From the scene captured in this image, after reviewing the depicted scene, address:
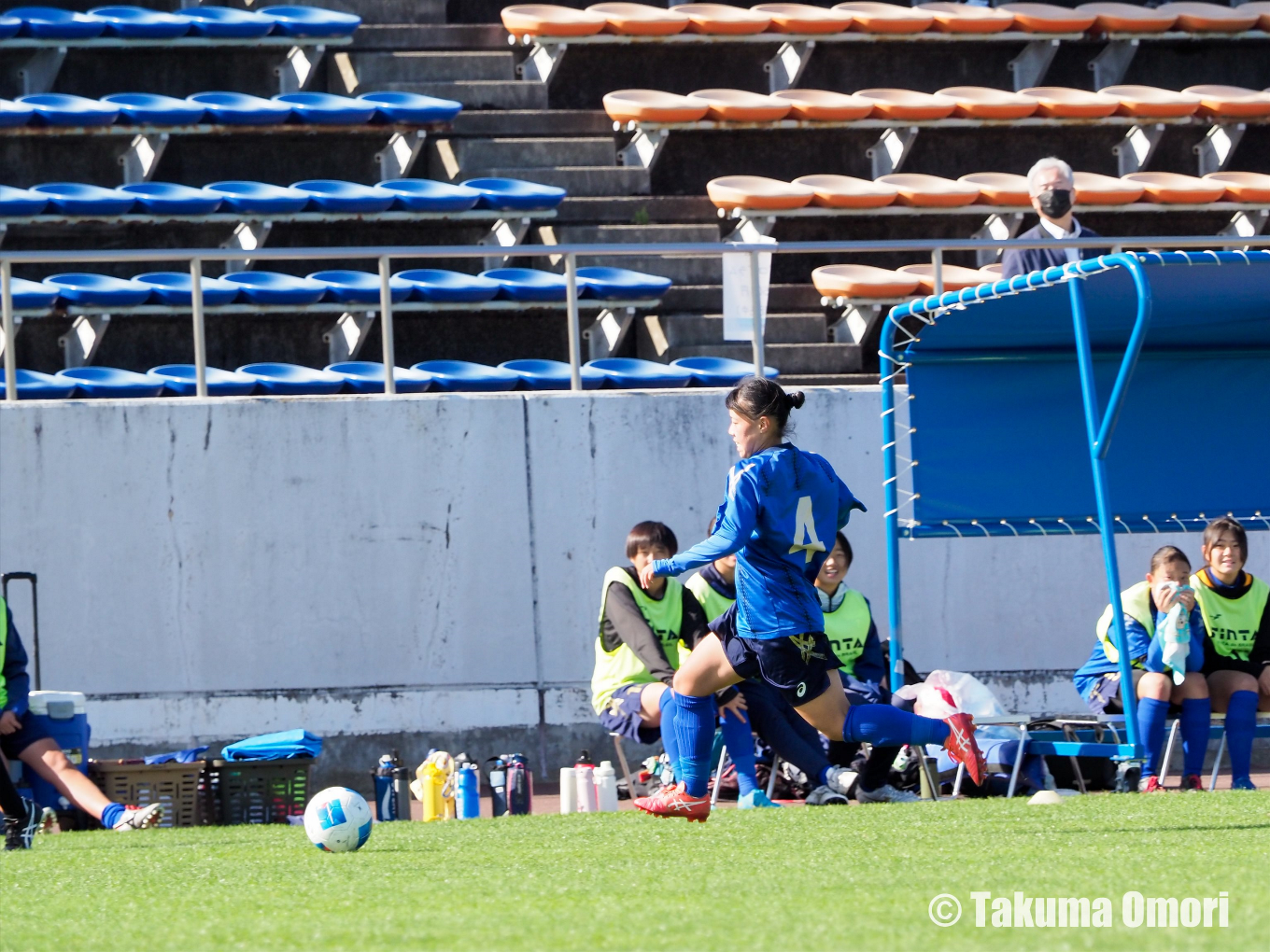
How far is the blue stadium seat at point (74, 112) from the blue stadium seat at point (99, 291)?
1783 mm

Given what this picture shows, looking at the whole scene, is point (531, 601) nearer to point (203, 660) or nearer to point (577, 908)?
point (203, 660)

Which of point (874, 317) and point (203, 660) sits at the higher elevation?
point (874, 317)

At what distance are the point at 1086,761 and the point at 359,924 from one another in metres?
5.61

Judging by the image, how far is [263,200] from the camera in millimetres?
14031

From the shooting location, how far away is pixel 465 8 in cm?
1680

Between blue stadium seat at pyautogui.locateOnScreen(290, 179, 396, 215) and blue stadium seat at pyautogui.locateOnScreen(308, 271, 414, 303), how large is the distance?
0.78 m

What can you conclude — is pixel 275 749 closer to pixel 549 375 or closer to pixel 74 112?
pixel 549 375

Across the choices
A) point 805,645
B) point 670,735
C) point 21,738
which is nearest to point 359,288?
point 21,738

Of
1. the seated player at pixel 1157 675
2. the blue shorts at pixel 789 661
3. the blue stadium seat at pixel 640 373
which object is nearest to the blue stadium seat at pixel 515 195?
the blue stadium seat at pixel 640 373

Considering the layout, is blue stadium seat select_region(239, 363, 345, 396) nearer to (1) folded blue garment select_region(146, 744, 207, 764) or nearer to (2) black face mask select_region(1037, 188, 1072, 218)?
(1) folded blue garment select_region(146, 744, 207, 764)

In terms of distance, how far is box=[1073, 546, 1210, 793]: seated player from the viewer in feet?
29.0

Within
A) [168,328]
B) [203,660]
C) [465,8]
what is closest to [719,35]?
[465,8]

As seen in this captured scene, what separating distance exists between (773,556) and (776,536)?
0.35 ft

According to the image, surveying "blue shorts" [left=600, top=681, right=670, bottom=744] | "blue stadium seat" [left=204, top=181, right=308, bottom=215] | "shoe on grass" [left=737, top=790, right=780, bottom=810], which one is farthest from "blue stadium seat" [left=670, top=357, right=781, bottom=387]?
"shoe on grass" [left=737, top=790, right=780, bottom=810]
